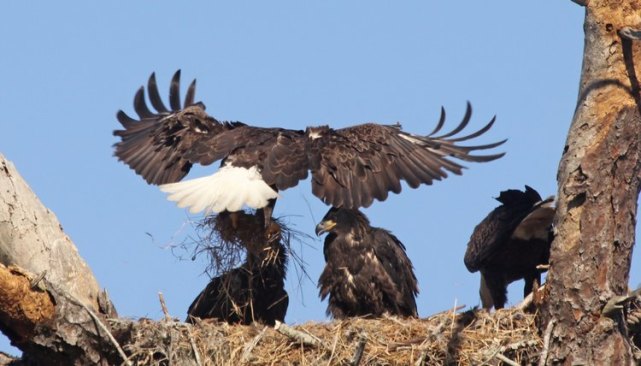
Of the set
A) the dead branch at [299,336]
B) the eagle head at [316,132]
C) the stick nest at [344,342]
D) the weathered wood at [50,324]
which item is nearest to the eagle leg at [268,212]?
the eagle head at [316,132]

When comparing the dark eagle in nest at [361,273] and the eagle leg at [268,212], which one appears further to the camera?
the dark eagle in nest at [361,273]

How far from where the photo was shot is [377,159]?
9875 millimetres

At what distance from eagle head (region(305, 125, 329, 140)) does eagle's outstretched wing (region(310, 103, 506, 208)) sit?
1.6 inches

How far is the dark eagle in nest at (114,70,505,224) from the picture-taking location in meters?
9.16

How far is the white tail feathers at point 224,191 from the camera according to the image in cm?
889

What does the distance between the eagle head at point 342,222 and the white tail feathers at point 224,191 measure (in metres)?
0.97

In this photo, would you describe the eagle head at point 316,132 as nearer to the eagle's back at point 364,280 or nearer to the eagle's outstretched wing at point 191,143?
the eagle's outstretched wing at point 191,143

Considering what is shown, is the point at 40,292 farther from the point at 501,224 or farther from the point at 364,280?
the point at 501,224

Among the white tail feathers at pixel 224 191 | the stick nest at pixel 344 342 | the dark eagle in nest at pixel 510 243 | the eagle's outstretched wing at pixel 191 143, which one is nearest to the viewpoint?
the stick nest at pixel 344 342

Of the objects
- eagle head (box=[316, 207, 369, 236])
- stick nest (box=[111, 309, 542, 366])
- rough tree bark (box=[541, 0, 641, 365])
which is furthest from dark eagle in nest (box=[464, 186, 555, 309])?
rough tree bark (box=[541, 0, 641, 365])

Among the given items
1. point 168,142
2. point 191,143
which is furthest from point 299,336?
point 168,142

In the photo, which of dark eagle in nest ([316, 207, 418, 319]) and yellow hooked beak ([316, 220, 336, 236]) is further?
yellow hooked beak ([316, 220, 336, 236])

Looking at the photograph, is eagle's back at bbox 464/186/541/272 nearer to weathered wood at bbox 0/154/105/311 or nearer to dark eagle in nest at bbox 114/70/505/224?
dark eagle in nest at bbox 114/70/505/224

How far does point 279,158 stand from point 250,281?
1.04m
